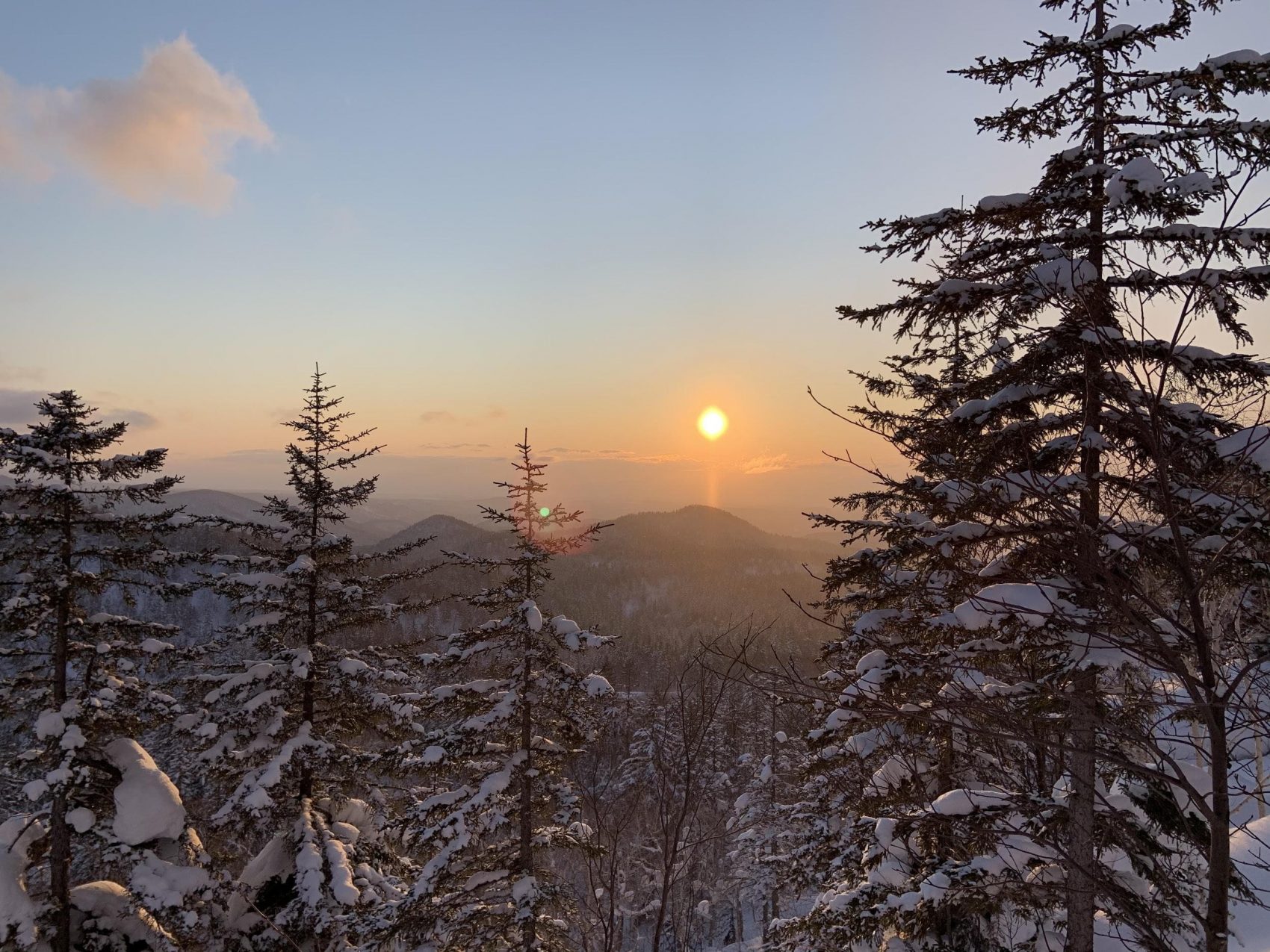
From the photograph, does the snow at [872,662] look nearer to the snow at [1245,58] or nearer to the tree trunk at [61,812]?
the snow at [1245,58]

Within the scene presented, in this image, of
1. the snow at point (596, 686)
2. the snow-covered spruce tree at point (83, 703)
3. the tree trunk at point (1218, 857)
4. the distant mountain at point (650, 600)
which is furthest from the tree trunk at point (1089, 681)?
the distant mountain at point (650, 600)

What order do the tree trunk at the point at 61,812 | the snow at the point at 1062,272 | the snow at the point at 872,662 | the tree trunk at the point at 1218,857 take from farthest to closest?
1. the tree trunk at the point at 61,812
2. the snow at the point at 872,662
3. the snow at the point at 1062,272
4. the tree trunk at the point at 1218,857

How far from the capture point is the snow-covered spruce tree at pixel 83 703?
895 centimetres

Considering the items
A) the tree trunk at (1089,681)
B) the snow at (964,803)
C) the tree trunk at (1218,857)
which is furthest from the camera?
the snow at (964,803)

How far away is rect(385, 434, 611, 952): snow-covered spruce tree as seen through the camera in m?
9.80

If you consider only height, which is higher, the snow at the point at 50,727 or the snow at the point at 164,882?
the snow at the point at 50,727

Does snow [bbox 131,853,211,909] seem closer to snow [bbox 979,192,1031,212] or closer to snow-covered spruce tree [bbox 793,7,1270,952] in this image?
snow-covered spruce tree [bbox 793,7,1270,952]

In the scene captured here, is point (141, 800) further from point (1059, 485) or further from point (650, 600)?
point (650, 600)

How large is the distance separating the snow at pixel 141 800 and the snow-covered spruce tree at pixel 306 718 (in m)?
0.72

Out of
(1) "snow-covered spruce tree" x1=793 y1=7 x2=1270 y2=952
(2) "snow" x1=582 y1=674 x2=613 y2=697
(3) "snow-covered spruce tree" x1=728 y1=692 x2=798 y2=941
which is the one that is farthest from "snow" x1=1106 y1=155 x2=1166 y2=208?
(3) "snow-covered spruce tree" x1=728 y1=692 x2=798 y2=941

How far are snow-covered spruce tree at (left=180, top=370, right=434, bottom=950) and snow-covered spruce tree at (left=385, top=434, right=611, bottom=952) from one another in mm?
1241

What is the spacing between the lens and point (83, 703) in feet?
29.7

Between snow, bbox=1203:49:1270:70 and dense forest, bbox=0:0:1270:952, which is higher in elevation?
snow, bbox=1203:49:1270:70

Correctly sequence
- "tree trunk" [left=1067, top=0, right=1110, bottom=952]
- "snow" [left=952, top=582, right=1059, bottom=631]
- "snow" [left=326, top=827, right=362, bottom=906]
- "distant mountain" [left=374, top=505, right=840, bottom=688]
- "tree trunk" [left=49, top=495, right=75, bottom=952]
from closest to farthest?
1. "snow" [left=952, top=582, right=1059, bottom=631]
2. "tree trunk" [left=1067, top=0, right=1110, bottom=952]
3. "tree trunk" [left=49, top=495, right=75, bottom=952]
4. "snow" [left=326, top=827, right=362, bottom=906]
5. "distant mountain" [left=374, top=505, right=840, bottom=688]
